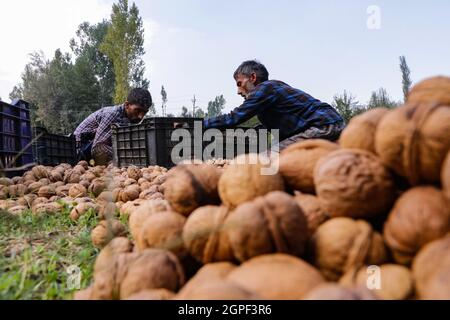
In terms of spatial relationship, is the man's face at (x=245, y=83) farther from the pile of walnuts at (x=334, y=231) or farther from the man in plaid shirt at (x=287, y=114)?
the pile of walnuts at (x=334, y=231)

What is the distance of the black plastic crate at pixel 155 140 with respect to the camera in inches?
278

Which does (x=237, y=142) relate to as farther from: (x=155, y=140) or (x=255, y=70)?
(x=255, y=70)

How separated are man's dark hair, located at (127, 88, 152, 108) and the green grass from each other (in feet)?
12.8

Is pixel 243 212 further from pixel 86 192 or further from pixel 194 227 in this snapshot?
pixel 86 192

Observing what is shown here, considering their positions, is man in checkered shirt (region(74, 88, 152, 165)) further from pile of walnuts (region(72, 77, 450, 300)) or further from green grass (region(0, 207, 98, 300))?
pile of walnuts (region(72, 77, 450, 300))

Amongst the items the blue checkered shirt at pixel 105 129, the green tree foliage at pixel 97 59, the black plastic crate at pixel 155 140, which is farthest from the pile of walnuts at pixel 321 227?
the green tree foliage at pixel 97 59

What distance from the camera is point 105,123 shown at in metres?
8.34

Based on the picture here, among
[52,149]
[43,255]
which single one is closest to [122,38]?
[52,149]

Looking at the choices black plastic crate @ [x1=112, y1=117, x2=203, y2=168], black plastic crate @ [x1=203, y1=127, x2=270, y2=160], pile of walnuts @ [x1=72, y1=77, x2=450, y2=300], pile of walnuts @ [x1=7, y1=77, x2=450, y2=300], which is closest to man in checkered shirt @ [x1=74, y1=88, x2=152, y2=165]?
black plastic crate @ [x1=112, y1=117, x2=203, y2=168]

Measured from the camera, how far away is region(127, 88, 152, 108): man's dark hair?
771 centimetres

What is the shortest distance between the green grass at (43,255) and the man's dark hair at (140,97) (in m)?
3.91

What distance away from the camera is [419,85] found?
1.91m

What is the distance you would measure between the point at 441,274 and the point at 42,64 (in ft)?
196
